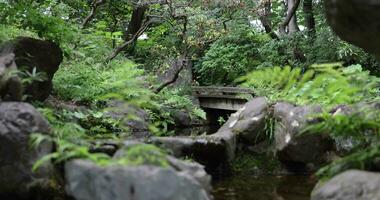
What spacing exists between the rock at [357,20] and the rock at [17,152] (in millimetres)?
3135

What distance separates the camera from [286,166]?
6.88m

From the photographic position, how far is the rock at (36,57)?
20.4ft

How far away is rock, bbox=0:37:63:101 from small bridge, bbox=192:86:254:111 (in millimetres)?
6498

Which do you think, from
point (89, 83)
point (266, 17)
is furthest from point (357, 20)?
point (266, 17)

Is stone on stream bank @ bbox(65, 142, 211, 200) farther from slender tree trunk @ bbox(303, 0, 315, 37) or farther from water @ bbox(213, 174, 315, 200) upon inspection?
slender tree trunk @ bbox(303, 0, 315, 37)

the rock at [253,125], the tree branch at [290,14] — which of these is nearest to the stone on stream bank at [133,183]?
the rock at [253,125]

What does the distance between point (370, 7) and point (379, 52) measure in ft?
2.07

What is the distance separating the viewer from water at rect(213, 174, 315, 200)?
5.40 m

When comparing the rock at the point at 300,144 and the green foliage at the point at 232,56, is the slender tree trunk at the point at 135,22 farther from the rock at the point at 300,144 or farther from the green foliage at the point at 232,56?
the rock at the point at 300,144

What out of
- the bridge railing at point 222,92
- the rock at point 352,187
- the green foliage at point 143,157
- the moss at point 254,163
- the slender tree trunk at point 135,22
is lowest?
the moss at point 254,163

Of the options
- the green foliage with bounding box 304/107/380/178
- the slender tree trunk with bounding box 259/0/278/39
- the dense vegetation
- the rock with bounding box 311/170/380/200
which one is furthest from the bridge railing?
the rock with bounding box 311/170/380/200

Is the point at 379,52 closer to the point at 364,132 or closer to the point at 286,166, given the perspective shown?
the point at 364,132

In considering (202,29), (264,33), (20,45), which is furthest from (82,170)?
(264,33)

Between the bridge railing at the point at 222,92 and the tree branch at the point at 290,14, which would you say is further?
the tree branch at the point at 290,14
